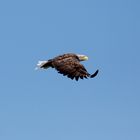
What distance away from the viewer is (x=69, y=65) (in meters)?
53.1

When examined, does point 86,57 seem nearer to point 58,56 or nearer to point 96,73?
point 58,56

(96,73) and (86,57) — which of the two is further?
(86,57)

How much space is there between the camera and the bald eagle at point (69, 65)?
52062mm

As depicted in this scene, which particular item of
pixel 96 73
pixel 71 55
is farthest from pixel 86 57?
pixel 96 73

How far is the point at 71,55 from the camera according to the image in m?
54.8

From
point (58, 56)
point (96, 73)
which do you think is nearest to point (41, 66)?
point (58, 56)

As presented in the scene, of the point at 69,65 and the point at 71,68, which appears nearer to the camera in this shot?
the point at 71,68

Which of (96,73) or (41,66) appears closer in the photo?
(96,73)

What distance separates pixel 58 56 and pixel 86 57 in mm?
2201

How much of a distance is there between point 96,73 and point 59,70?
8.01ft

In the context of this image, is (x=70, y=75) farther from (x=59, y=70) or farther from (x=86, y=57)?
(x=86, y=57)

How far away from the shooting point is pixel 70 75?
52.1m

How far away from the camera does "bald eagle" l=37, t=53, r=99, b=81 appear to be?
5206 cm

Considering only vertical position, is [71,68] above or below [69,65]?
below
